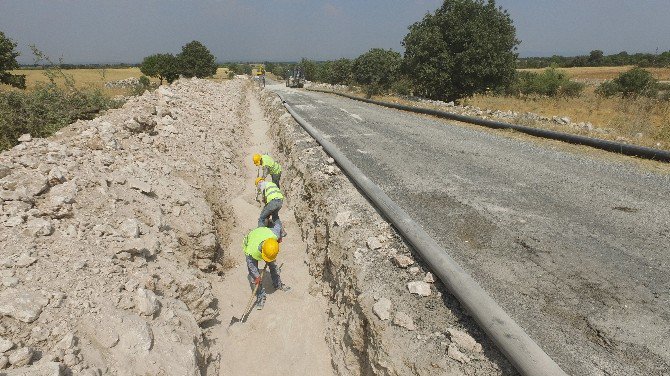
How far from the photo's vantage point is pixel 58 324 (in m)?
3.45

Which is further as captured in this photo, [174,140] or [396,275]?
[174,140]

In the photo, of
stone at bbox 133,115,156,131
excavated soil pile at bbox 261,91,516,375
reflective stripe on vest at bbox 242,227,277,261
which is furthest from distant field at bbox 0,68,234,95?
excavated soil pile at bbox 261,91,516,375

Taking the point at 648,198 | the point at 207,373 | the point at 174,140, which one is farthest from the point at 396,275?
the point at 174,140

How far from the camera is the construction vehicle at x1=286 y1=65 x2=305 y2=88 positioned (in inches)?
1574

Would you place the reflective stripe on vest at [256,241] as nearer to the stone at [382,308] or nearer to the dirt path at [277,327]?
the dirt path at [277,327]

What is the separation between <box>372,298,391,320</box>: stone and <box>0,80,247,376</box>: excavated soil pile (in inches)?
90.1

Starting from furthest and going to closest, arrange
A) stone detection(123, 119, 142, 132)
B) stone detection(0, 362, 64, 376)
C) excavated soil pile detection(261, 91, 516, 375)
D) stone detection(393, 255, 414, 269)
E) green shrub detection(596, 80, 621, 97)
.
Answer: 1. green shrub detection(596, 80, 621, 97)
2. stone detection(123, 119, 142, 132)
3. stone detection(393, 255, 414, 269)
4. excavated soil pile detection(261, 91, 516, 375)
5. stone detection(0, 362, 64, 376)

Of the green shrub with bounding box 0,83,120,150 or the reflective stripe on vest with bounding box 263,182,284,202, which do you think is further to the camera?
the green shrub with bounding box 0,83,120,150

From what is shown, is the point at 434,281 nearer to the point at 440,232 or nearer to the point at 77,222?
the point at 440,232

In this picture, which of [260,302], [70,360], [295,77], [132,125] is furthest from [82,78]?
[70,360]

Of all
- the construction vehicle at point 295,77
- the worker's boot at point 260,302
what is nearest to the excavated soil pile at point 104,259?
the worker's boot at point 260,302

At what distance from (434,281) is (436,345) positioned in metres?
0.92

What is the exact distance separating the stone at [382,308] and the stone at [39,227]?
4.36 m

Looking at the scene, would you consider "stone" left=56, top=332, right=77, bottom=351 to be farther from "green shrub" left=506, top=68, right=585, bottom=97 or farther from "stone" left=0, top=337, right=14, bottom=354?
"green shrub" left=506, top=68, right=585, bottom=97
